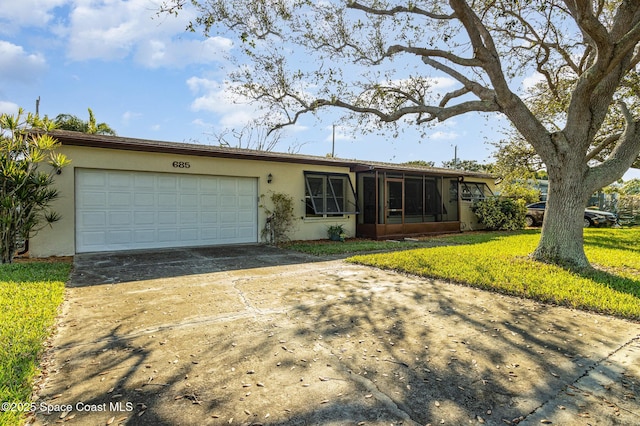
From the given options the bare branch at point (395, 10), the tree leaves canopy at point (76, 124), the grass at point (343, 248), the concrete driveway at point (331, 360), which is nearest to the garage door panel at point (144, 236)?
the grass at point (343, 248)

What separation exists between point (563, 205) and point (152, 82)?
1334cm

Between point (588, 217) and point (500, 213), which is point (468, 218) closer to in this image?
point (500, 213)

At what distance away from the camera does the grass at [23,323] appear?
256cm

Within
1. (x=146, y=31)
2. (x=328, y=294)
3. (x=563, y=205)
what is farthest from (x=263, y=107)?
(x=563, y=205)

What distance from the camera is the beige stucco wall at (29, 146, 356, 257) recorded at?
8.88 metres

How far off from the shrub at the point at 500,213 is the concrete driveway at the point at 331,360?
1318cm

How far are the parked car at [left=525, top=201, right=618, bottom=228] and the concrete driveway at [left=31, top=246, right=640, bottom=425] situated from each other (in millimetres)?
17553

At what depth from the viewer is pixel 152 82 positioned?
12500 mm

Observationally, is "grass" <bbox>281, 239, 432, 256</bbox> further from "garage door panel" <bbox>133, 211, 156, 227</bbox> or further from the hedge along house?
"garage door panel" <bbox>133, 211, 156, 227</bbox>

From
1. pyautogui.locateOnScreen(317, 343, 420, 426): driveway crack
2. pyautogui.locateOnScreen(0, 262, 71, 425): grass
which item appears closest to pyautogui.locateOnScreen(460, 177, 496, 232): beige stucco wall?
pyautogui.locateOnScreen(317, 343, 420, 426): driveway crack

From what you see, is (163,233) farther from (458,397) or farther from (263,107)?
(458,397)

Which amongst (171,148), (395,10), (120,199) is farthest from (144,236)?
(395,10)

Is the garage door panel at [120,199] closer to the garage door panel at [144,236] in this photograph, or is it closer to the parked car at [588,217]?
the garage door panel at [144,236]

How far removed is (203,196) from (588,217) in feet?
67.9
